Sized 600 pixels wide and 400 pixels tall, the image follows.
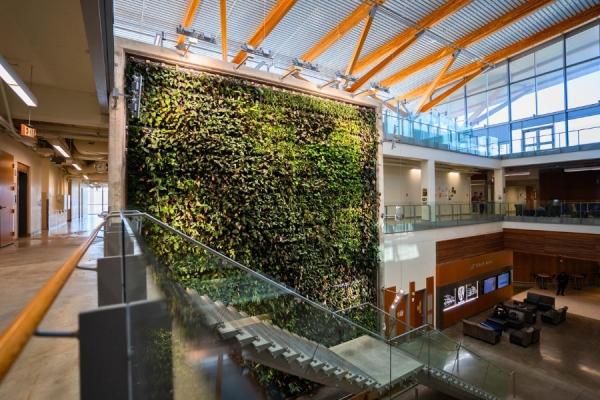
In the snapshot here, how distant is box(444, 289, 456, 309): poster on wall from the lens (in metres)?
11.0

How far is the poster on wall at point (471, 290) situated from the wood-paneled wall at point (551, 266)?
22.7ft

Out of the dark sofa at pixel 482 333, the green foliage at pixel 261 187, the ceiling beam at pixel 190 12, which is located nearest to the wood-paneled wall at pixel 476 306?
the dark sofa at pixel 482 333

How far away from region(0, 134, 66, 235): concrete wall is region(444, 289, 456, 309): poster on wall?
44.8ft

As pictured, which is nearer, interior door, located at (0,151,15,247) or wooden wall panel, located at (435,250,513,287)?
interior door, located at (0,151,15,247)

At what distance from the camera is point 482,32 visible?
11422mm

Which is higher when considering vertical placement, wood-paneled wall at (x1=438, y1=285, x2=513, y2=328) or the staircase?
the staircase

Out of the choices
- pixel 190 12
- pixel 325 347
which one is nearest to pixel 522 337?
pixel 325 347

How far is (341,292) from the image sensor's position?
7992mm

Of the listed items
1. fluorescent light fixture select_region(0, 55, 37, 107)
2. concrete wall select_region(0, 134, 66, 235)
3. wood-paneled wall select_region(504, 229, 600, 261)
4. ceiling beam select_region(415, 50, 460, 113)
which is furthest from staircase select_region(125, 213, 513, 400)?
ceiling beam select_region(415, 50, 460, 113)

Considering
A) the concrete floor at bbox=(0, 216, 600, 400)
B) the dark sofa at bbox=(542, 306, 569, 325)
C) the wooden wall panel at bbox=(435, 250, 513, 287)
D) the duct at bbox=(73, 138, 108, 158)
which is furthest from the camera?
the dark sofa at bbox=(542, 306, 569, 325)

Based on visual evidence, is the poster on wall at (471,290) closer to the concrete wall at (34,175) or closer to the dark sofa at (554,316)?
the dark sofa at (554,316)

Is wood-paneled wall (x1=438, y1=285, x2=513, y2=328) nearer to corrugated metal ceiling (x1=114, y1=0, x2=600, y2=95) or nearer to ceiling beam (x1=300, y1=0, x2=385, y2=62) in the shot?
corrugated metal ceiling (x1=114, y1=0, x2=600, y2=95)

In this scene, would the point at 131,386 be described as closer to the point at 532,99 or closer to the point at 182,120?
the point at 182,120

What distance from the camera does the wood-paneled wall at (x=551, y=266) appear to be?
16.4 meters
